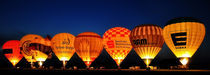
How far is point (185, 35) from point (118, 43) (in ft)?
32.0

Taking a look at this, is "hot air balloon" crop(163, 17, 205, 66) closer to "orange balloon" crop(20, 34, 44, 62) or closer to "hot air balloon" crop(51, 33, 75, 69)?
"hot air balloon" crop(51, 33, 75, 69)

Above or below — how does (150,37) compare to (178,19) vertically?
below

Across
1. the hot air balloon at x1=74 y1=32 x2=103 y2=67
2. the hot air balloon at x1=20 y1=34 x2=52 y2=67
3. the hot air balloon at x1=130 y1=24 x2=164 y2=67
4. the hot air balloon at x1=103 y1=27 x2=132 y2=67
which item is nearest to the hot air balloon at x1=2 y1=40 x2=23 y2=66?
the hot air balloon at x1=20 y1=34 x2=52 y2=67

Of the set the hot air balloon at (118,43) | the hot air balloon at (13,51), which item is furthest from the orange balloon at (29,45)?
the hot air balloon at (118,43)

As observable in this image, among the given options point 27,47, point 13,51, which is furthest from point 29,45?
point 13,51

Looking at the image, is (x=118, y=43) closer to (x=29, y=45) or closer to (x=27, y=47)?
(x=29, y=45)

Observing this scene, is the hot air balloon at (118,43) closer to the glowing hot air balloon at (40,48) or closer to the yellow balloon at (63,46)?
the yellow balloon at (63,46)

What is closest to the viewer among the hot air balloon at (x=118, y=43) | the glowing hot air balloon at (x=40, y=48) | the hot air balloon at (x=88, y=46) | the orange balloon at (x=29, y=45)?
the hot air balloon at (x=88, y=46)

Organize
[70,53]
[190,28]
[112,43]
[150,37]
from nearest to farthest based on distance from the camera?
[190,28] → [150,37] → [112,43] → [70,53]

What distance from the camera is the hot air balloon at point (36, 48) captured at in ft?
136

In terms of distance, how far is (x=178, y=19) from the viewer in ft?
96.3

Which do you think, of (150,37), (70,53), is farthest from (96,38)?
(150,37)

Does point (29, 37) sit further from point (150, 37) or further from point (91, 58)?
point (150, 37)

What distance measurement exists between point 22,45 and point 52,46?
754 centimetres
